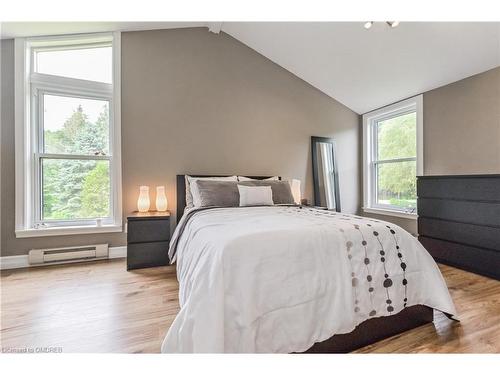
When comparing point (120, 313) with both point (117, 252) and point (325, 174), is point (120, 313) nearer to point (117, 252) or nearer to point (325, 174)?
point (117, 252)

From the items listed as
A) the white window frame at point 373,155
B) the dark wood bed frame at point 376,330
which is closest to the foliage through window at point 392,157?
the white window frame at point 373,155

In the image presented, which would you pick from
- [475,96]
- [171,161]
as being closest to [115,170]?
[171,161]

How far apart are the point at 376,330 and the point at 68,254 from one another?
10.2 feet

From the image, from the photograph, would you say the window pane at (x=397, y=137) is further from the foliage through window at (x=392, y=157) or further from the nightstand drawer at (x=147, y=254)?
the nightstand drawer at (x=147, y=254)

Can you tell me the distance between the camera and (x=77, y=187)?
293 centimetres

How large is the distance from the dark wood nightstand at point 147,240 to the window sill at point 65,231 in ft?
1.68

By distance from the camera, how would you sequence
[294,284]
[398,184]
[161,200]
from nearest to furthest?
[294,284]
[161,200]
[398,184]

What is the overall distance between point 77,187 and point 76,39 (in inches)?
68.6

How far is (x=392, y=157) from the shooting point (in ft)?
12.4

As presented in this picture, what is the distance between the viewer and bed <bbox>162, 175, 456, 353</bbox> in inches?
43.6

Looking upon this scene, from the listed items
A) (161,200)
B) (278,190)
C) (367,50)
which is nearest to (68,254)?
(161,200)

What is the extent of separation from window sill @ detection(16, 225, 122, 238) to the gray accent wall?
7cm
